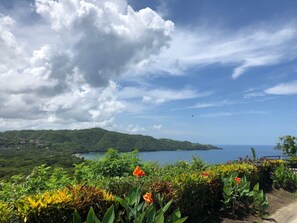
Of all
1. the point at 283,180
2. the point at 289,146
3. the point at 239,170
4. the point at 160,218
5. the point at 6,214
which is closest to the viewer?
the point at 6,214

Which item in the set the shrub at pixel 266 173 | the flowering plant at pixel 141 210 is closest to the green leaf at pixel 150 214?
the flowering plant at pixel 141 210

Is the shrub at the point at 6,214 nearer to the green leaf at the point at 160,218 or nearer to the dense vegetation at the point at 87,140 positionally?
the green leaf at the point at 160,218

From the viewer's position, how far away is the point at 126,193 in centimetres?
591

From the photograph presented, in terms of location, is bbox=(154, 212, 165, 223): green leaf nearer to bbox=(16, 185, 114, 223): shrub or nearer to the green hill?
bbox=(16, 185, 114, 223): shrub

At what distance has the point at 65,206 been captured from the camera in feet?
14.5

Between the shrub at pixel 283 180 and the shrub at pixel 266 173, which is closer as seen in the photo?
the shrub at pixel 266 173

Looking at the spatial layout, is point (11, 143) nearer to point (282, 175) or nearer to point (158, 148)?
point (158, 148)

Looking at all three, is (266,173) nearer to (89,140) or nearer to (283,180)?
(283,180)

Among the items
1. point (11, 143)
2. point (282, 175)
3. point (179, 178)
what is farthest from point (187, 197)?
point (11, 143)

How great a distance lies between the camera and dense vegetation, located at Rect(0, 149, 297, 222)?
4.30 metres

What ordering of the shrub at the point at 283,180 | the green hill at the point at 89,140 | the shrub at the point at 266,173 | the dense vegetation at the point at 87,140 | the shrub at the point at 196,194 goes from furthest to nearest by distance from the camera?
the green hill at the point at 89,140, the dense vegetation at the point at 87,140, the shrub at the point at 283,180, the shrub at the point at 266,173, the shrub at the point at 196,194

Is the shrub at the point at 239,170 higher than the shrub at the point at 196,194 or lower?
higher

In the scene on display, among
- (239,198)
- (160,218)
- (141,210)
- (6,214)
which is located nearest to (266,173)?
(239,198)

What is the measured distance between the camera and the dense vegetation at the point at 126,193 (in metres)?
4.30
